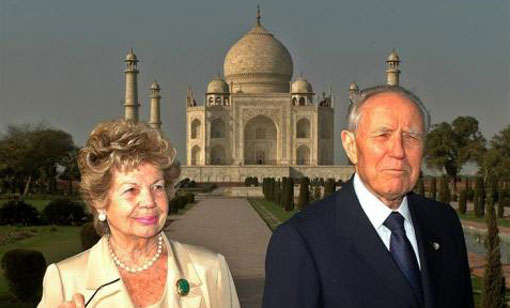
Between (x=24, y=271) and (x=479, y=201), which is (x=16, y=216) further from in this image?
(x=479, y=201)

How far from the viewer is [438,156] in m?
33.9

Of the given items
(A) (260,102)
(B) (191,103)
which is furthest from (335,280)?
(B) (191,103)

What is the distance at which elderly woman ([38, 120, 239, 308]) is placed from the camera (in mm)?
1960

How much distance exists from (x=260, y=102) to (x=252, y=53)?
3672mm

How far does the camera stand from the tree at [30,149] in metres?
26.6

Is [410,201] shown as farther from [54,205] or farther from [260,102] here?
[260,102]

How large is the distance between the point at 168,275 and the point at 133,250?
0.14 m

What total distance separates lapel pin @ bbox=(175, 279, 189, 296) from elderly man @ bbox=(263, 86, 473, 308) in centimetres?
24

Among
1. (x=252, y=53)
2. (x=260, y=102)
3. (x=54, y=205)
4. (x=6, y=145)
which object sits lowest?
(x=54, y=205)

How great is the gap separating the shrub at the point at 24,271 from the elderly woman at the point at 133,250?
179 inches

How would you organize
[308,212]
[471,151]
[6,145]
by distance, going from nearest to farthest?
[308,212], [6,145], [471,151]

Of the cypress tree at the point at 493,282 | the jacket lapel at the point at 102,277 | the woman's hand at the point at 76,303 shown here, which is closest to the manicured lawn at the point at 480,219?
the cypress tree at the point at 493,282

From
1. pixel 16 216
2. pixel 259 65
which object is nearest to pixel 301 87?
pixel 259 65

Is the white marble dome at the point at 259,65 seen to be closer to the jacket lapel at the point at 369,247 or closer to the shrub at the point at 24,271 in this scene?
the shrub at the point at 24,271
